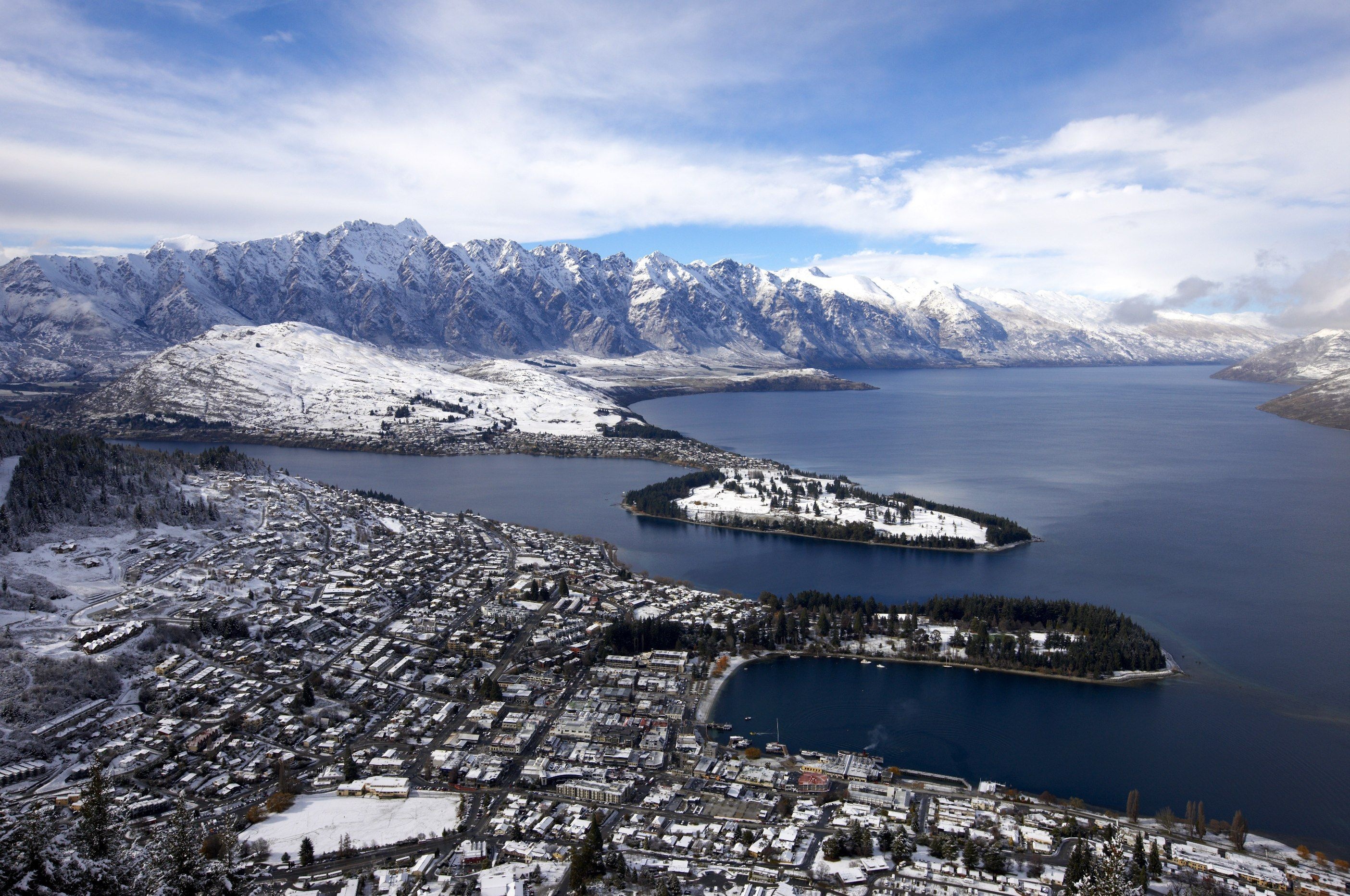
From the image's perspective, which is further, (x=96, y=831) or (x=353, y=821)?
(x=353, y=821)

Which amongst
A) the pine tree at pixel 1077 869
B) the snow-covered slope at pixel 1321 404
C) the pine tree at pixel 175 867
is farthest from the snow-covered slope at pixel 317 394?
the snow-covered slope at pixel 1321 404

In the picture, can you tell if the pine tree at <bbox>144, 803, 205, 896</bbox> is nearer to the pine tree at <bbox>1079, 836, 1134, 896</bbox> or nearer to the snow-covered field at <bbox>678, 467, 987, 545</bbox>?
the pine tree at <bbox>1079, 836, 1134, 896</bbox>

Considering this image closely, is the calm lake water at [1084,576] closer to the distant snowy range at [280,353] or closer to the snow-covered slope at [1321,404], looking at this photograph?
the snow-covered slope at [1321,404]

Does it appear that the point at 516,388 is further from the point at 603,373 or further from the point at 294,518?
the point at 294,518

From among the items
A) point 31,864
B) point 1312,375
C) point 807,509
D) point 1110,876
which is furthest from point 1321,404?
point 31,864

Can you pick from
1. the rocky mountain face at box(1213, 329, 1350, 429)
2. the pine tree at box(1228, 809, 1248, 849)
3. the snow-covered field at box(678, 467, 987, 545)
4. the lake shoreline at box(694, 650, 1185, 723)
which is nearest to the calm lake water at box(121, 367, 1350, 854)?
the lake shoreline at box(694, 650, 1185, 723)

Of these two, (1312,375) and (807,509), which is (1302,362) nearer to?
(1312,375)

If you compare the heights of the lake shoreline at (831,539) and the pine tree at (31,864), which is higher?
the pine tree at (31,864)
